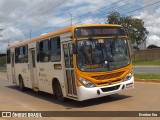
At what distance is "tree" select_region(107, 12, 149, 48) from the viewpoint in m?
74.6

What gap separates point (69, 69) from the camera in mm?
12883

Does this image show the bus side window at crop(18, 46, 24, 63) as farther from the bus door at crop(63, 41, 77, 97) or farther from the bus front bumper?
the bus front bumper

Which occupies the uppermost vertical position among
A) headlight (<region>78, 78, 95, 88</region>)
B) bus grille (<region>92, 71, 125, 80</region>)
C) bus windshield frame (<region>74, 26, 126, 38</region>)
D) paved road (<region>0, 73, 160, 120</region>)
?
bus windshield frame (<region>74, 26, 126, 38</region>)

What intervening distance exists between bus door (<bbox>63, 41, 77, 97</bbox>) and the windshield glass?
44 centimetres

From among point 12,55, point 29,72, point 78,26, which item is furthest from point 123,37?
point 12,55

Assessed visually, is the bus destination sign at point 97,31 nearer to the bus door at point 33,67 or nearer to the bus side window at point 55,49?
the bus side window at point 55,49

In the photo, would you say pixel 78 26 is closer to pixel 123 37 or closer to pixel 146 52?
pixel 123 37

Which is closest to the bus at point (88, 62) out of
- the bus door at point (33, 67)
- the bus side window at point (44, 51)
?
the bus side window at point (44, 51)

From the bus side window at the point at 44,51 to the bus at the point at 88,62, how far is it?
0.42 ft

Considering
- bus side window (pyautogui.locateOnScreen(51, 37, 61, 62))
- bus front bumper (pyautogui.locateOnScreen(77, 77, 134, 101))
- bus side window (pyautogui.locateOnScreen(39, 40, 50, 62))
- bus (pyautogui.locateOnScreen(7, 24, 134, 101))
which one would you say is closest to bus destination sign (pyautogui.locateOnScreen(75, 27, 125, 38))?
bus (pyautogui.locateOnScreen(7, 24, 134, 101))

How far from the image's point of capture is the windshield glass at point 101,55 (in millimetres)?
12398

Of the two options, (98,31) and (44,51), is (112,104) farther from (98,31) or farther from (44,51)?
(44,51)

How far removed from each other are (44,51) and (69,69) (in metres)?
3.10

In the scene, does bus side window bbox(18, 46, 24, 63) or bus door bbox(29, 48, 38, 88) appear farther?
bus side window bbox(18, 46, 24, 63)
